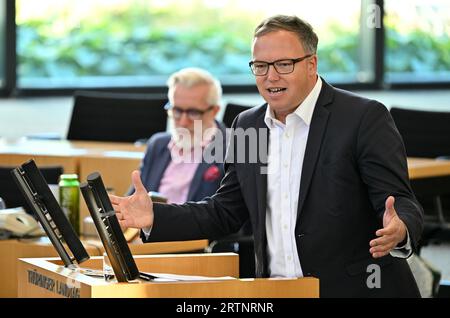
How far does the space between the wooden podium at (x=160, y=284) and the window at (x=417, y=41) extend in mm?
7861

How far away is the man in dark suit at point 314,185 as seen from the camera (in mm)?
3205

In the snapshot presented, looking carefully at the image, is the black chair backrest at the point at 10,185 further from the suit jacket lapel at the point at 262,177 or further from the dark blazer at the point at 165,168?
the suit jacket lapel at the point at 262,177

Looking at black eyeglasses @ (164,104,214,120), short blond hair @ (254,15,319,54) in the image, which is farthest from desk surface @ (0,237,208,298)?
short blond hair @ (254,15,319,54)

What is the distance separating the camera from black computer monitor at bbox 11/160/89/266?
115 inches

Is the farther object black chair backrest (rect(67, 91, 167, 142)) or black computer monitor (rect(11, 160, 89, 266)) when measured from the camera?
black chair backrest (rect(67, 91, 167, 142))

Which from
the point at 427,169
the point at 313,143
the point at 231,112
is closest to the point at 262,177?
the point at 313,143

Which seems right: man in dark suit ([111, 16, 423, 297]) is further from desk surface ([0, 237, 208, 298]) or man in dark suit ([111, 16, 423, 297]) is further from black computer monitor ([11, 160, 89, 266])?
desk surface ([0, 237, 208, 298])

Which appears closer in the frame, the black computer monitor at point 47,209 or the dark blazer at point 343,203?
the black computer monitor at point 47,209

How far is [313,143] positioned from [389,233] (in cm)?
51

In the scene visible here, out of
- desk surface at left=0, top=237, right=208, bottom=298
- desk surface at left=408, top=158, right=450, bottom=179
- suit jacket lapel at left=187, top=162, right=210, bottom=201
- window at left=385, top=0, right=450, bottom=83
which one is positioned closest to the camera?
desk surface at left=0, top=237, right=208, bottom=298

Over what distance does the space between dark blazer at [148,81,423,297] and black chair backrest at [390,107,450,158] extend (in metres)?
3.40

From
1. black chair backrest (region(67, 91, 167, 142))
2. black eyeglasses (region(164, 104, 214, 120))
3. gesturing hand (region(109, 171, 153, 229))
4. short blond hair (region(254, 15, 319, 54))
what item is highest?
black chair backrest (region(67, 91, 167, 142))

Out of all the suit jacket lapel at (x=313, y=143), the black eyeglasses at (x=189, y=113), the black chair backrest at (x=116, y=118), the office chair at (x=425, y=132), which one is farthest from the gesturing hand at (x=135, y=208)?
the black chair backrest at (x=116, y=118)
